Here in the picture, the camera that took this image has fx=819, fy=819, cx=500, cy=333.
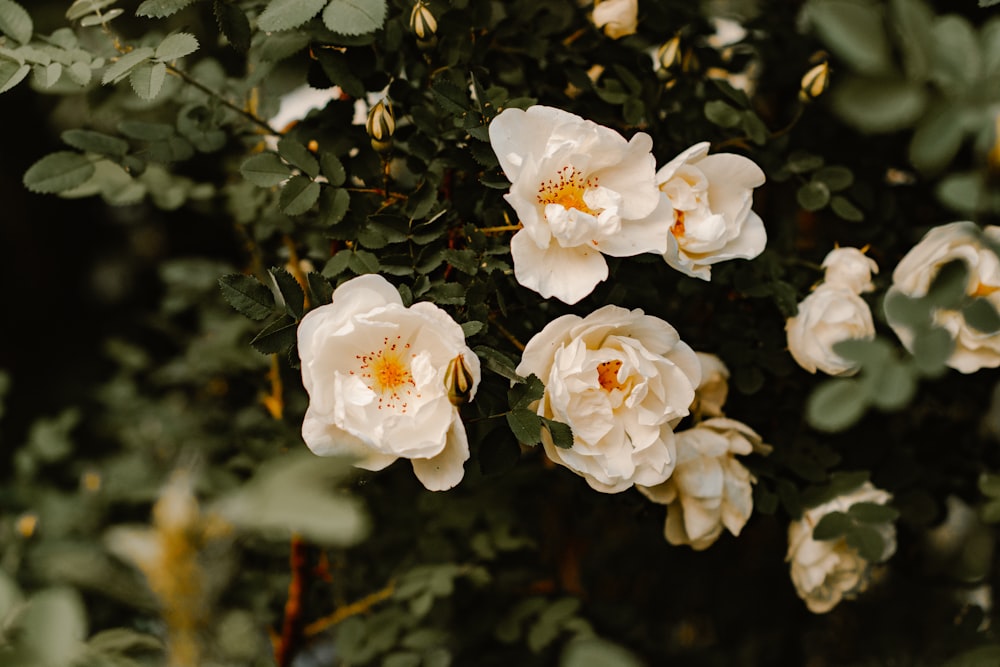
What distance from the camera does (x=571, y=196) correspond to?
2.53 ft

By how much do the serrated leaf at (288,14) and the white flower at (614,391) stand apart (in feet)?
1.20

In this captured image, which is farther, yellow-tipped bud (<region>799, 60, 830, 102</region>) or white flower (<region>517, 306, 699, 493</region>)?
yellow-tipped bud (<region>799, 60, 830, 102</region>)

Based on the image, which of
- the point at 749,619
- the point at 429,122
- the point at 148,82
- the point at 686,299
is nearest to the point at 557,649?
the point at 749,619

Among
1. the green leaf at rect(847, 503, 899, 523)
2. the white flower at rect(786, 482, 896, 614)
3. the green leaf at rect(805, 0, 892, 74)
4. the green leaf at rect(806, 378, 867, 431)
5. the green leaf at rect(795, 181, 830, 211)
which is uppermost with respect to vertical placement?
the green leaf at rect(805, 0, 892, 74)

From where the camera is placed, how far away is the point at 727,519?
90cm

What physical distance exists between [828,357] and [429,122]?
48 centimetres

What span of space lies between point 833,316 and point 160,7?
0.75m

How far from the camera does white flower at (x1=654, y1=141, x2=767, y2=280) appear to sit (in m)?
0.78

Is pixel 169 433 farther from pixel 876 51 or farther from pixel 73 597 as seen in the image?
pixel 876 51

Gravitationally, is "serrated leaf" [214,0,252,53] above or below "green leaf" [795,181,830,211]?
above

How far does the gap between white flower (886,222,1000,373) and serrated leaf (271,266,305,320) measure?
0.58 m

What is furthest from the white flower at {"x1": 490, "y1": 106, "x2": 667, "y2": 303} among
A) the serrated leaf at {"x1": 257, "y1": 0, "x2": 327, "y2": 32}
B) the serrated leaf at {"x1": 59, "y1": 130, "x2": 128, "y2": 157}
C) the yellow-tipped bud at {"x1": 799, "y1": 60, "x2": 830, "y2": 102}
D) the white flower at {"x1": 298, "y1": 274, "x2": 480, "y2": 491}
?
the serrated leaf at {"x1": 59, "y1": 130, "x2": 128, "y2": 157}

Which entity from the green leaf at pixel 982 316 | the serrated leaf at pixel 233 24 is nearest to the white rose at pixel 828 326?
the green leaf at pixel 982 316

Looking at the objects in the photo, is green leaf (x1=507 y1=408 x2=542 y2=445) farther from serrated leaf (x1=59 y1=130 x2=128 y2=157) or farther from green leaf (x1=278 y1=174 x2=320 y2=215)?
serrated leaf (x1=59 y1=130 x2=128 y2=157)
